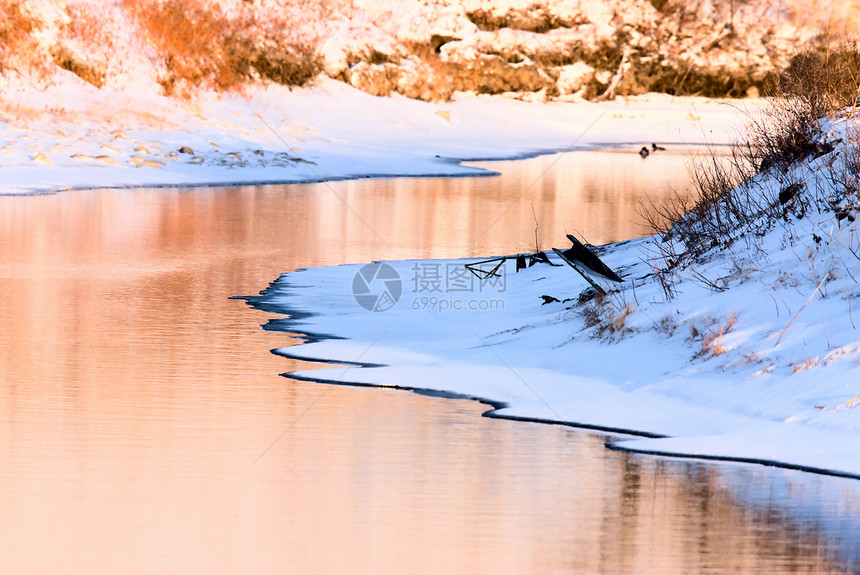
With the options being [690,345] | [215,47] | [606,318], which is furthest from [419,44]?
[690,345]

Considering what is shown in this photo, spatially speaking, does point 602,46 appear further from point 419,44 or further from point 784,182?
point 784,182

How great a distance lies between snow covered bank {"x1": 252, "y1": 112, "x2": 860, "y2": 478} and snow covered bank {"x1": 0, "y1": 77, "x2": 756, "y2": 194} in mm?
12082

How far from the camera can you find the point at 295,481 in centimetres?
762

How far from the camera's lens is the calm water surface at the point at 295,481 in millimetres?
6484

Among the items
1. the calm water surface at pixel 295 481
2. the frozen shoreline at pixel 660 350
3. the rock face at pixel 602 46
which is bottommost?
the calm water surface at pixel 295 481

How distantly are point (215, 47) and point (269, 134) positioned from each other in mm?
13866

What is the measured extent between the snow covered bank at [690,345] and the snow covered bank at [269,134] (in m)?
12.1

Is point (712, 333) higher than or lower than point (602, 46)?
lower

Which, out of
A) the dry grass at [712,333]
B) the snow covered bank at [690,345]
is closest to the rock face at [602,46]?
the snow covered bank at [690,345]

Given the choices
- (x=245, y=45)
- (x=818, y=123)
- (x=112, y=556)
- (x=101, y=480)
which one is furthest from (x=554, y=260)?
(x=245, y=45)

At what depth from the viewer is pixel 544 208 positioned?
92.5 ft

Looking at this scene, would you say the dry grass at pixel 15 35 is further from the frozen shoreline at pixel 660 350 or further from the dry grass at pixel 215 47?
the frozen shoreline at pixel 660 350

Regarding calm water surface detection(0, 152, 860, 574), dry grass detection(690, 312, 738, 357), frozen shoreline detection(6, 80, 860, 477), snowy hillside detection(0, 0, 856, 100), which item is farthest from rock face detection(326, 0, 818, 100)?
dry grass detection(690, 312, 738, 357)

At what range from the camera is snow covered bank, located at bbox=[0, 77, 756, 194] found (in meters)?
33.0
